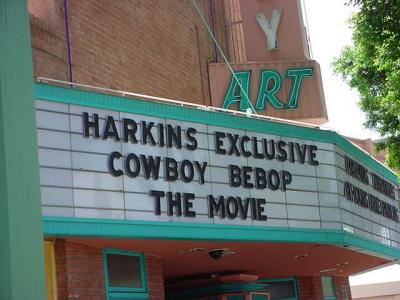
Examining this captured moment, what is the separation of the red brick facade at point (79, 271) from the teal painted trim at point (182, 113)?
1.89 m

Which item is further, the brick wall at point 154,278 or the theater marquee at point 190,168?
the brick wall at point 154,278

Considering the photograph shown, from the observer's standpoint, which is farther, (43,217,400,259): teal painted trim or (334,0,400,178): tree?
(334,0,400,178): tree

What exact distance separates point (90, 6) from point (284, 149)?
4.06m

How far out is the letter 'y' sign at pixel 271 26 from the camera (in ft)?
57.8

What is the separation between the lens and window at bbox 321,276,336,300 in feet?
58.3

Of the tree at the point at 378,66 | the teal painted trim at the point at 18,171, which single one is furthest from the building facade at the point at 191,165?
the teal painted trim at the point at 18,171

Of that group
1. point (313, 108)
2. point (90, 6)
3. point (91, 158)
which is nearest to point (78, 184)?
point (91, 158)

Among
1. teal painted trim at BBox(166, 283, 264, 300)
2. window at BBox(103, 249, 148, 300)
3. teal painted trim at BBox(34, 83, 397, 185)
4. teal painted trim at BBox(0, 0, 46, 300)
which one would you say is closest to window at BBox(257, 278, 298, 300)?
teal painted trim at BBox(166, 283, 264, 300)

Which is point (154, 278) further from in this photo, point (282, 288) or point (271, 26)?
point (271, 26)

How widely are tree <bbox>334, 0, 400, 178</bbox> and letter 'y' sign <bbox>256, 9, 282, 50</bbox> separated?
1694 mm

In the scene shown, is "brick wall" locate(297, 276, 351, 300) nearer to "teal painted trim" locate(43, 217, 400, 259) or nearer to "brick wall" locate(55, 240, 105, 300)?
"teal painted trim" locate(43, 217, 400, 259)

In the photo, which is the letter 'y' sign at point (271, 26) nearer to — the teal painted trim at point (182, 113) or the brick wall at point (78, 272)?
the teal painted trim at point (182, 113)

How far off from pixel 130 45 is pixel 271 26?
4.47m

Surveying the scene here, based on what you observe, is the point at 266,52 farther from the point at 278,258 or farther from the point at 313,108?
the point at 278,258
